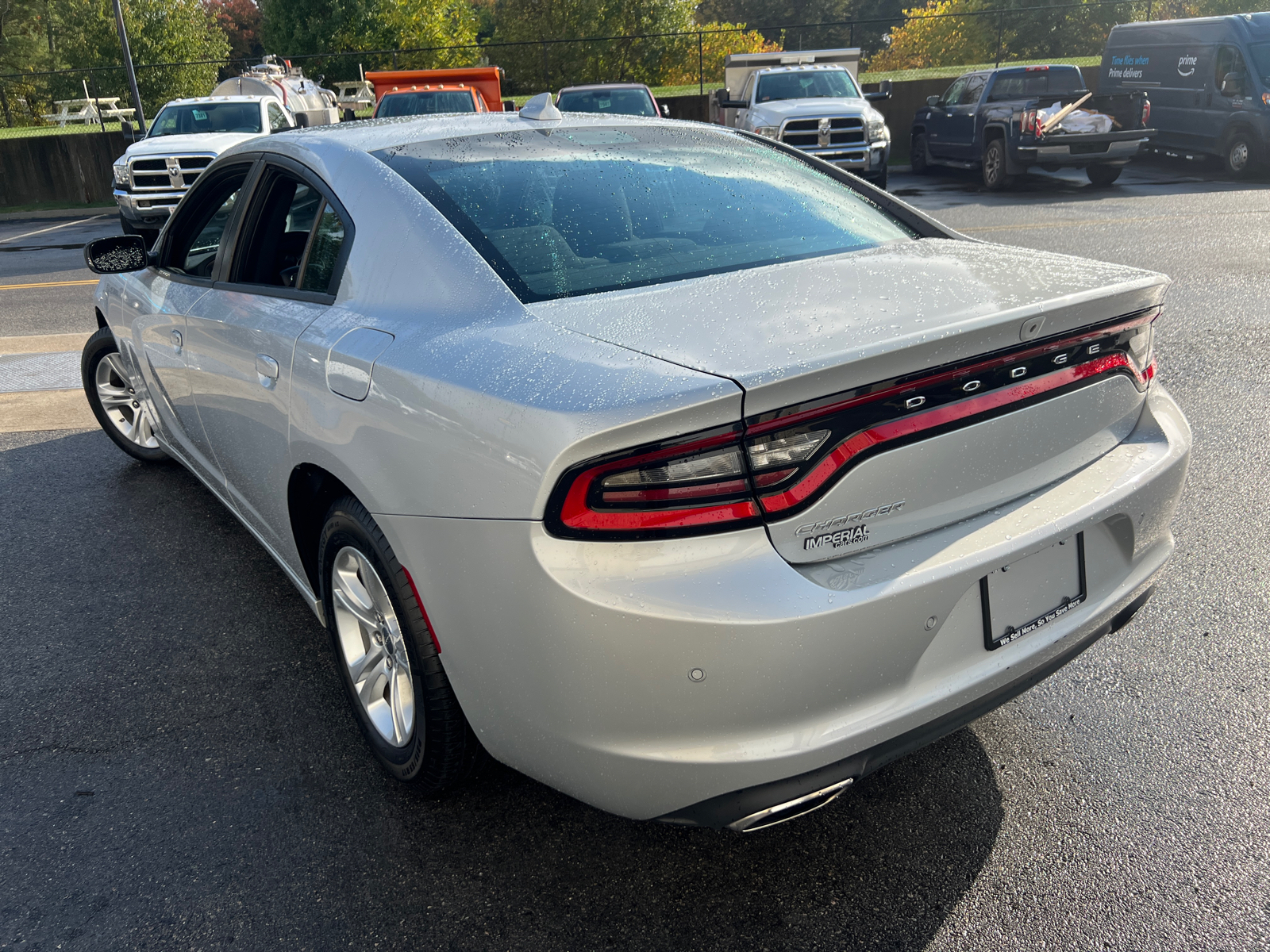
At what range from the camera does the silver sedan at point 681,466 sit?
6.00 feet

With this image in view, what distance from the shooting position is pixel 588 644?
1.84 metres

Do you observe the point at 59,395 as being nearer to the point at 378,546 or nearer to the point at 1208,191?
the point at 378,546

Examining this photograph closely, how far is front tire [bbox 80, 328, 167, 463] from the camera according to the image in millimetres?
5023

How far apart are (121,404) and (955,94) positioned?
1592 cm

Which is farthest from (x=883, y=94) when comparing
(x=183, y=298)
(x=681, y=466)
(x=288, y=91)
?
(x=681, y=466)

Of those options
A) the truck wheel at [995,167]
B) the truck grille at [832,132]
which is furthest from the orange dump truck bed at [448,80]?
the truck wheel at [995,167]

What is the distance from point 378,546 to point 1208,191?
50.4 ft

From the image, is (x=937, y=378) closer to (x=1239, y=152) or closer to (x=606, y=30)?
(x=1239, y=152)

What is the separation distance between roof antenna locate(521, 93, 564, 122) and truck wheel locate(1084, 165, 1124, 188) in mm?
14568

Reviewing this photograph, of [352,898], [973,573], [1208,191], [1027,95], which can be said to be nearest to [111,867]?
[352,898]

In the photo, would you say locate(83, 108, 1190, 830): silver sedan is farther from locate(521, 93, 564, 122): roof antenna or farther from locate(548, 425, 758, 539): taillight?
locate(521, 93, 564, 122): roof antenna

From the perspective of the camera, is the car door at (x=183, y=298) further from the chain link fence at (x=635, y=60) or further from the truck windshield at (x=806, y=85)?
the chain link fence at (x=635, y=60)

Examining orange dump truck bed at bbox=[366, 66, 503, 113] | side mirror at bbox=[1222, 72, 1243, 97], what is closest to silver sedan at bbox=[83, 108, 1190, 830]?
side mirror at bbox=[1222, 72, 1243, 97]

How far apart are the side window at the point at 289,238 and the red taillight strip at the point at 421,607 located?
940mm
